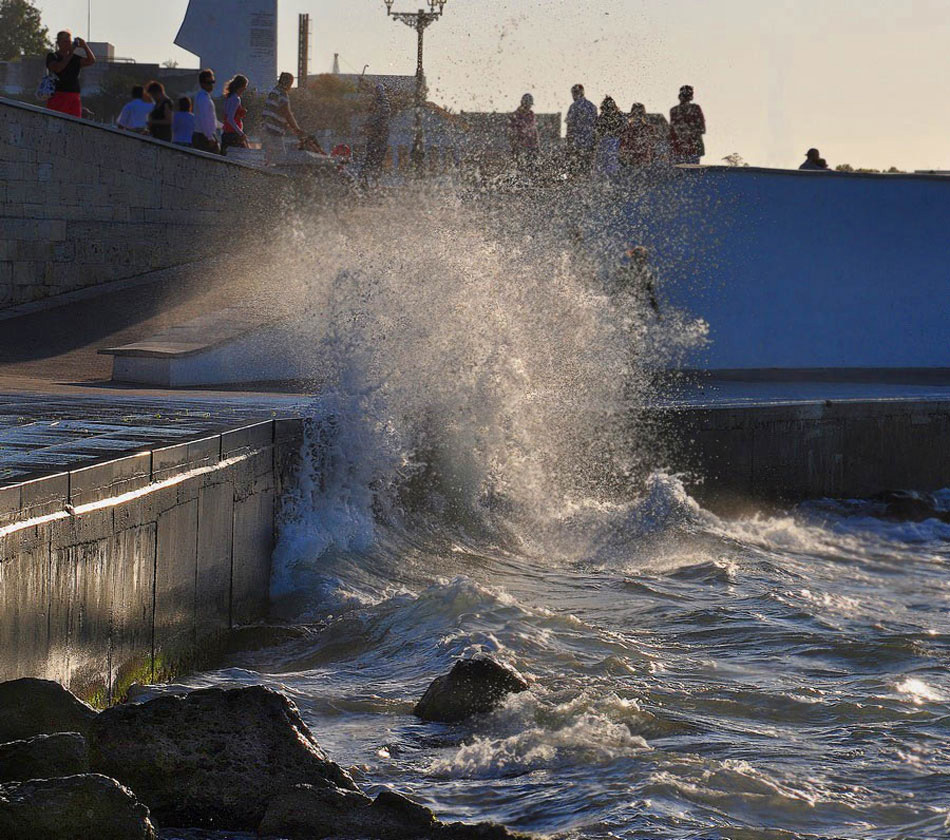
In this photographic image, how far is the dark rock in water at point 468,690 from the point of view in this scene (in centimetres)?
510

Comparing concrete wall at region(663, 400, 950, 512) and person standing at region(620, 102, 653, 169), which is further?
person standing at region(620, 102, 653, 169)

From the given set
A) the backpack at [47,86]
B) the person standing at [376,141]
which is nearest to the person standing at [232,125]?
the person standing at [376,141]

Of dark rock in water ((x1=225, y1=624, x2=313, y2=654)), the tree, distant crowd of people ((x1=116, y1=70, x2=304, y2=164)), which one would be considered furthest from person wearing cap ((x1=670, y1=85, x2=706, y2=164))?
the tree

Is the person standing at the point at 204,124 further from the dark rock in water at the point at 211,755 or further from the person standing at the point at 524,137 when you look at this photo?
the dark rock in water at the point at 211,755

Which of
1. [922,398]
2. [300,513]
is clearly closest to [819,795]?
[300,513]

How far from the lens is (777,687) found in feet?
19.1

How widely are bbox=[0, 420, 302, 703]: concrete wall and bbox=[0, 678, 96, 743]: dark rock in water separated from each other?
0.17 meters

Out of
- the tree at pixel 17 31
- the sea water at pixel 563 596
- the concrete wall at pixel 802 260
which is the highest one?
the tree at pixel 17 31

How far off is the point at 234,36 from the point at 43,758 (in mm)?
30344

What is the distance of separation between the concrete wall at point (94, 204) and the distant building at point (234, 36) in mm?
14961

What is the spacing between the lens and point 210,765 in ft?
13.3

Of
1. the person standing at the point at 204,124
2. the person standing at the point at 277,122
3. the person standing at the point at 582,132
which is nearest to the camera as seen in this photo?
the person standing at the point at 582,132

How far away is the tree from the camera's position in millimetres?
76625

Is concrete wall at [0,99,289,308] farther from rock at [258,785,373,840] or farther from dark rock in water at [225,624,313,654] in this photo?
rock at [258,785,373,840]
